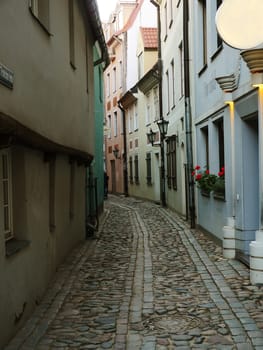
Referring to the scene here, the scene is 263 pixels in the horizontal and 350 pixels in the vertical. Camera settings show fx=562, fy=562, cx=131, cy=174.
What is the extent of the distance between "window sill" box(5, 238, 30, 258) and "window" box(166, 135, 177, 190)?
12343mm

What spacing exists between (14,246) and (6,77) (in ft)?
5.21

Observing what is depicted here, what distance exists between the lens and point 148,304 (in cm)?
620

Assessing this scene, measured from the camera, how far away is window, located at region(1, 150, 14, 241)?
17.8 ft

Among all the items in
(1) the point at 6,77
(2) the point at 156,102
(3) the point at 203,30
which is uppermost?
(3) the point at 203,30

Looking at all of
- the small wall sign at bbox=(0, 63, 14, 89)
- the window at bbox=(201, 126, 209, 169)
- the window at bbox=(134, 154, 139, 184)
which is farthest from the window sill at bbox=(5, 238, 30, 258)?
the window at bbox=(134, 154, 139, 184)

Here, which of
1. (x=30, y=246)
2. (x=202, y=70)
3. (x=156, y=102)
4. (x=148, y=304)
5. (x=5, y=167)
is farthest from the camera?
(x=156, y=102)

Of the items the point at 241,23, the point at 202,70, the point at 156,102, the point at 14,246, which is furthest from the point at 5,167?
the point at 156,102

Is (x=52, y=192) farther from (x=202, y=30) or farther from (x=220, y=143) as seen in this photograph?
(x=202, y=30)

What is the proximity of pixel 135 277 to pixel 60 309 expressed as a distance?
1.88m

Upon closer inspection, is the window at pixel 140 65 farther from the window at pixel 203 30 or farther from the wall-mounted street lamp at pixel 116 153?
the window at pixel 203 30

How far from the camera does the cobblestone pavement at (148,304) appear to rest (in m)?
4.90

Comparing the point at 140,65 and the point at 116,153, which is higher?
the point at 140,65

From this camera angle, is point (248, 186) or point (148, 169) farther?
point (148, 169)

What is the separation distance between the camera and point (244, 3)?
22.4 feet
